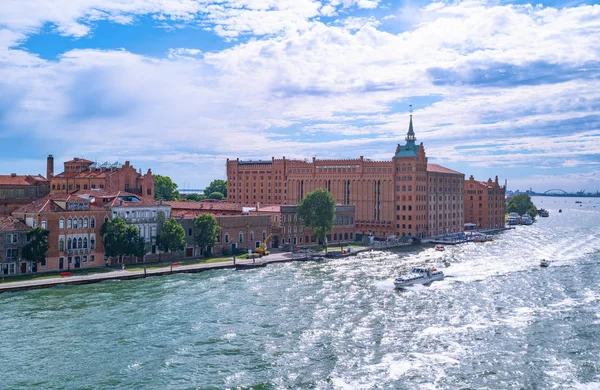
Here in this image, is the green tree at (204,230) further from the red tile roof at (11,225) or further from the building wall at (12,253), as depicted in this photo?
the building wall at (12,253)

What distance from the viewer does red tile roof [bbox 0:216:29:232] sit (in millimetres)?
84188

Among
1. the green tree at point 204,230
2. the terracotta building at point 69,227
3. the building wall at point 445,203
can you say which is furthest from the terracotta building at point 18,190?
the building wall at point 445,203

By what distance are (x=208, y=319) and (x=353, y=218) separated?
91913mm

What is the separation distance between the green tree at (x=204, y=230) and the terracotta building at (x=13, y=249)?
29.1 meters

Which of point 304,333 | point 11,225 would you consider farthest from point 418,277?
point 11,225

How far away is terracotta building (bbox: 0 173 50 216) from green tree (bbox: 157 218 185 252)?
25317mm

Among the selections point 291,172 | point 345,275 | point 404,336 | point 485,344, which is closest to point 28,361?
point 404,336

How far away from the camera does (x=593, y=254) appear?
122 metres

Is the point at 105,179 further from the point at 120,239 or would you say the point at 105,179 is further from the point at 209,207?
the point at 120,239

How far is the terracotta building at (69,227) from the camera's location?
87.7 meters

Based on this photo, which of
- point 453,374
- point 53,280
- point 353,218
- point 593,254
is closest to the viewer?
point 453,374

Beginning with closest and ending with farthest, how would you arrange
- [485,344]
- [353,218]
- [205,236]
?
1. [485,344]
2. [205,236]
3. [353,218]

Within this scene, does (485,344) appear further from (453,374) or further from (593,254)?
(593,254)

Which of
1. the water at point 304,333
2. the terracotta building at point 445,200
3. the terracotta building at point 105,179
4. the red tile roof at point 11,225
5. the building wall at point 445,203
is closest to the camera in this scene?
the water at point 304,333
